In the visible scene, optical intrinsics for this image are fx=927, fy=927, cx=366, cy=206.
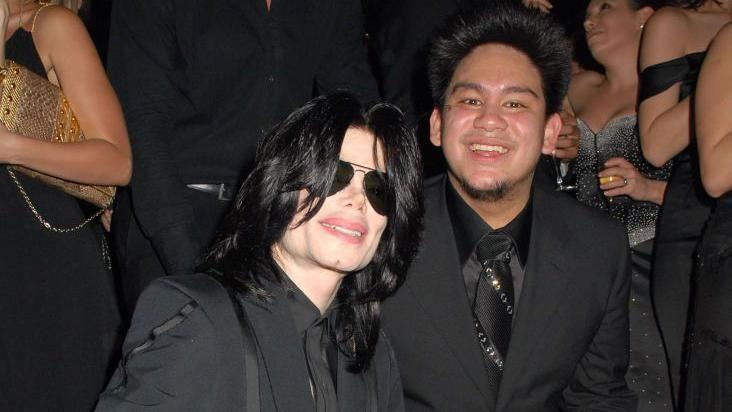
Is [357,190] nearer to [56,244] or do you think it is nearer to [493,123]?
[493,123]

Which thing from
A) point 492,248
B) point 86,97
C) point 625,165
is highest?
point 86,97

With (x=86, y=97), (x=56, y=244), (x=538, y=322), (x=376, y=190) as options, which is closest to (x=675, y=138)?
(x=538, y=322)

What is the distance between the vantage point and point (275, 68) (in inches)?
115

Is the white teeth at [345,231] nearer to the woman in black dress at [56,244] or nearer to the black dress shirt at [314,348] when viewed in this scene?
the black dress shirt at [314,348]

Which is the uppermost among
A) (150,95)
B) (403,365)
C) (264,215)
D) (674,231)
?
(150,95)

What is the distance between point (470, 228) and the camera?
2873mm

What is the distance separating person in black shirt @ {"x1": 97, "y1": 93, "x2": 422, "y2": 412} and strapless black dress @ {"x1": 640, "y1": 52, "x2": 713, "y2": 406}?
1.17 m

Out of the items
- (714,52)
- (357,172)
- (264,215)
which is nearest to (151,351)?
(264,215)

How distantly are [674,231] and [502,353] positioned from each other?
2.68 ft

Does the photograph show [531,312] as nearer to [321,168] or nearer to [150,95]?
[321,168]

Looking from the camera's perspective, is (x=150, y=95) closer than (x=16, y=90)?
No

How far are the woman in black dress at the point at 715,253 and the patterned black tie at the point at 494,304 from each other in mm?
540

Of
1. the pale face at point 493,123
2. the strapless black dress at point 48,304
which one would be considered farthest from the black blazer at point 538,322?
the strapless black dress at point 48,304

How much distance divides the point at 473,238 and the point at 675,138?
908mm
